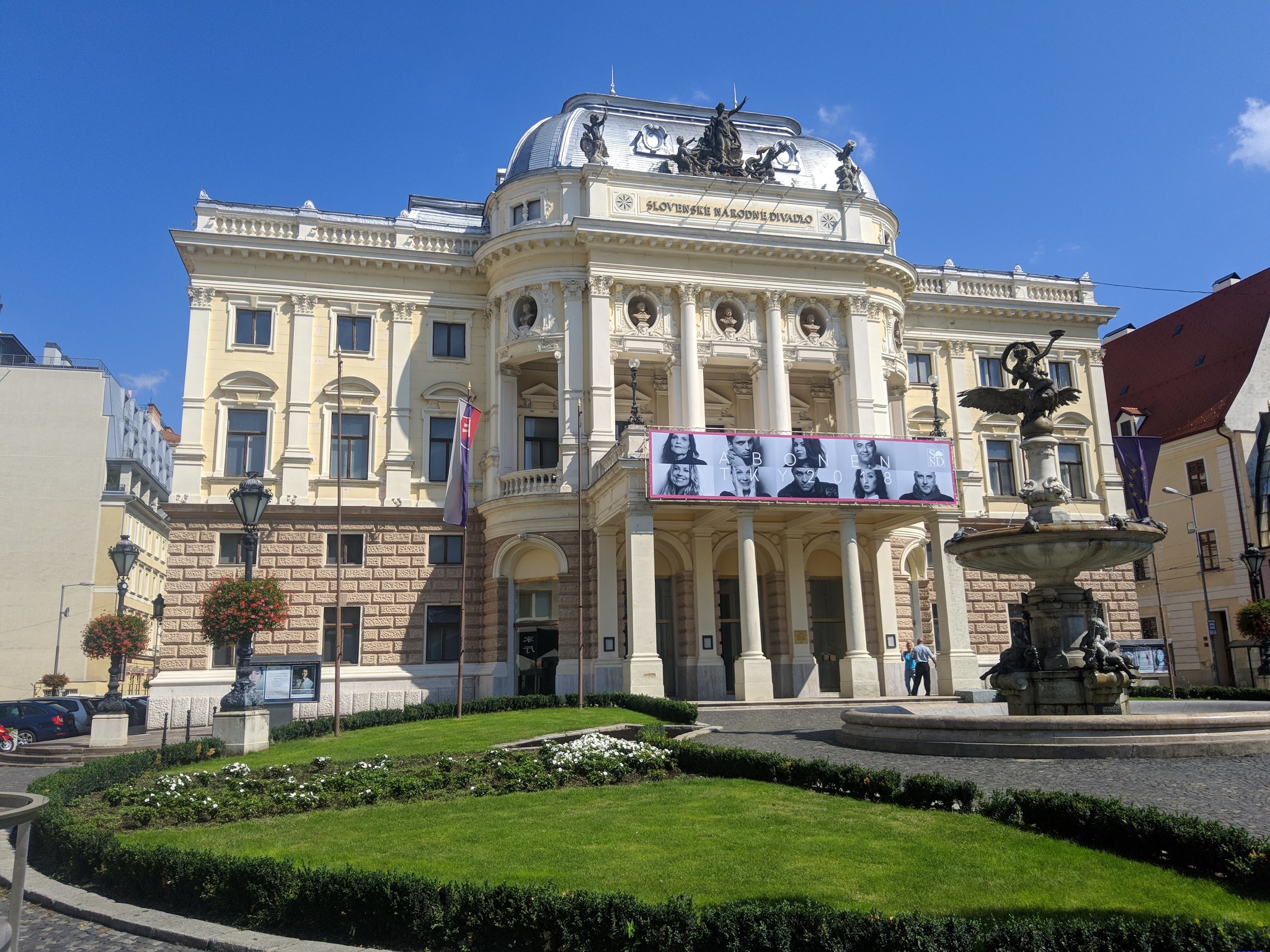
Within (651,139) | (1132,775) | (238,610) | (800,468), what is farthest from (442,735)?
(651,139)

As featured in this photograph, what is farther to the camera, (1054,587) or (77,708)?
(77,708)

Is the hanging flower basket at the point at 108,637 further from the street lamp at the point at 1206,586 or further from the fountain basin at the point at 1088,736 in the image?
the street lamp at the point at 1206,586

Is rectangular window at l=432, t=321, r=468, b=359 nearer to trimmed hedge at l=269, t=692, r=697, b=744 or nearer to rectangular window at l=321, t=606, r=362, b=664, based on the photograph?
rectangular window at l=321, t=606, r=362, b=664

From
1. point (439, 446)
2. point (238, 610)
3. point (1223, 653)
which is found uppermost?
point (439, 446)

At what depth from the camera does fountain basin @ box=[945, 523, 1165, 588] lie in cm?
1634

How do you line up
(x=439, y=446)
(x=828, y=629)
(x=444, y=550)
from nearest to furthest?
1. (x=444, y=550)
2. (x=439, y=446)
3. (x=828, y=629)

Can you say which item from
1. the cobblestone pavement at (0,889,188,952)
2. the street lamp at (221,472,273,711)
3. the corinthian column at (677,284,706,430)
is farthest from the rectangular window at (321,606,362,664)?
the cobblestone pavement at (0,889,188,952)

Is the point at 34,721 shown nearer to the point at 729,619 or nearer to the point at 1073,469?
the point at 729,619

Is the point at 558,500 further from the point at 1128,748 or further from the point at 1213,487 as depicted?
the point at 1213,487

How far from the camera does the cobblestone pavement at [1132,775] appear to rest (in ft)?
35.5

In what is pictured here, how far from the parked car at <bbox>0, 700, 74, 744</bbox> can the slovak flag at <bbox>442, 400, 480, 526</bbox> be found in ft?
47.5

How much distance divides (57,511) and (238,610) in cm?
4960

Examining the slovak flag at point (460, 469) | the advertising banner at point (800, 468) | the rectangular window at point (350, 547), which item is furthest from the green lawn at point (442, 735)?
the rectangular window at point (350, 547)

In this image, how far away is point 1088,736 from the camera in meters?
Answer: 14.6
